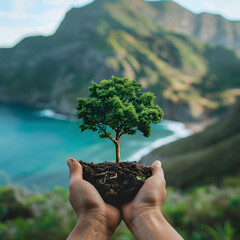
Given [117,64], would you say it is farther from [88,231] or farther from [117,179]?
[88,231]

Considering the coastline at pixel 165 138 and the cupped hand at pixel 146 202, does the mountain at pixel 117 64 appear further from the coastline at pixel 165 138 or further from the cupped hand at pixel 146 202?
the cupped hand at pixel 146 202

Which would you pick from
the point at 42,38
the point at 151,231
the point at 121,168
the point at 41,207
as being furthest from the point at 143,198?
the point at 42,38

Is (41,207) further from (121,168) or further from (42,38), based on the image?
(42,38)

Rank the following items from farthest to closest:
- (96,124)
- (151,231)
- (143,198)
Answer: (96,124)
(143,198)
(151,231)

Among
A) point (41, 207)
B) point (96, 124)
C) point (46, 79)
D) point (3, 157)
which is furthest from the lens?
point (46, 79)

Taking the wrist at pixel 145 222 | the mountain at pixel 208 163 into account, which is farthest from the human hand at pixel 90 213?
the mountain at pixel 208 163

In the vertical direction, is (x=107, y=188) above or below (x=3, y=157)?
above

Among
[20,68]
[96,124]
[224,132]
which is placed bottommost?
[20,68]

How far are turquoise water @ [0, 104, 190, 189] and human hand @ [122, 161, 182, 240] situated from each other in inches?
143

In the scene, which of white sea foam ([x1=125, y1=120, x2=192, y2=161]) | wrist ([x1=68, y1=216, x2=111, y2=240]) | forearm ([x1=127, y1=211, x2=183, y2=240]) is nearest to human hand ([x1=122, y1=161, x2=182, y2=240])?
forearm ([x1=127, y1=211, x2=183, y2=240])

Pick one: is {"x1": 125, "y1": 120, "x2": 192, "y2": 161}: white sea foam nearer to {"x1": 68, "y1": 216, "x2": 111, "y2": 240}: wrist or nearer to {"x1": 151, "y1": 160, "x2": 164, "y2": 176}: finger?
{"x1": 151, "y1": 160, "x2": 164, "y2": 176}: finger

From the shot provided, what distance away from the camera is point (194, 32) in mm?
125062

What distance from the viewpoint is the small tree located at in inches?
126

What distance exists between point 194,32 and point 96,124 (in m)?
140
